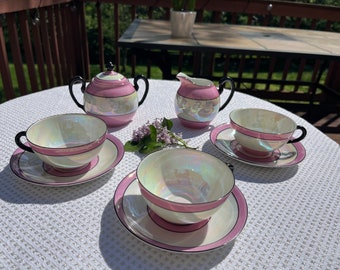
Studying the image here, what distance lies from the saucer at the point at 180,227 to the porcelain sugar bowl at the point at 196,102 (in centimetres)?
33

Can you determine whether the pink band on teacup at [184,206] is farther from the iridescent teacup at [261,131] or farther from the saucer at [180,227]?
the iridescent teacup at [261,131]

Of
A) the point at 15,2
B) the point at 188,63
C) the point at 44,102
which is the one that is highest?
the point at 15,2

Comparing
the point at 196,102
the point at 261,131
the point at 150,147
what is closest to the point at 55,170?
the point at 150,147

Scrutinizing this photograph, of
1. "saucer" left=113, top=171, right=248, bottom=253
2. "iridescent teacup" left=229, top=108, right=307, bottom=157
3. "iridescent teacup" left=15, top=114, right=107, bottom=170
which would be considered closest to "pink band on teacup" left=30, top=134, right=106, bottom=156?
"iridescent teacup" left=15, top=114, right=107, bottom=170

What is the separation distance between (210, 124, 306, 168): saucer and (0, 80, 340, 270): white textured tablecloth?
2 cm

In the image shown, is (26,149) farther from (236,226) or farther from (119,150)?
(236,226)

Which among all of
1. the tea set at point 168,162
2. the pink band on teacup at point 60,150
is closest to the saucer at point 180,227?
the tea set at point 168,162

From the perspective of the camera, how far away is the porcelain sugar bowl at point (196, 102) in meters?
0.78

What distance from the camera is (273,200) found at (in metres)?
0.56

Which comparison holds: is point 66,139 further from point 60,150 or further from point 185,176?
point 185,176

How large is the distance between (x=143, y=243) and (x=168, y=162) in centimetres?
16

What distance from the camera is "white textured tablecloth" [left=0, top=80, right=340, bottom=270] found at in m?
0.42

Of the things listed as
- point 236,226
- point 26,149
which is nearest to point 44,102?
point 26,149

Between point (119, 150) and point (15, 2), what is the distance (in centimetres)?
142
